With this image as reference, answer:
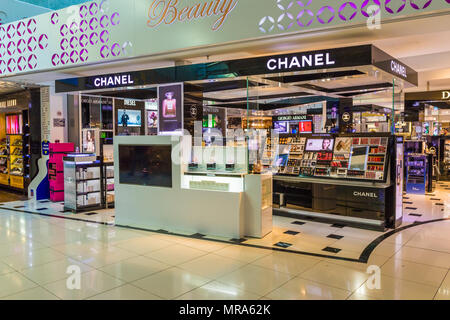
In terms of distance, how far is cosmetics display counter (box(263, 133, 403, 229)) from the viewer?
6031mm

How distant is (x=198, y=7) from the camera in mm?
6016

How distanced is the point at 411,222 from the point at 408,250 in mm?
1855

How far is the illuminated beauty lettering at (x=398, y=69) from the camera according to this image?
5785 mm

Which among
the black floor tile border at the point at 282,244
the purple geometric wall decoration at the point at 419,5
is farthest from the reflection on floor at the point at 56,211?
the purple geometric wall decoration at the point at 419,5

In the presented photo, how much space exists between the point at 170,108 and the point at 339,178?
3.41 metres

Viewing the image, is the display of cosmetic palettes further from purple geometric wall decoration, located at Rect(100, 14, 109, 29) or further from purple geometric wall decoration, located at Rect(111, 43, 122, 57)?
purple geometric wall decoration, located at Rect(100, 14, 109, 29)

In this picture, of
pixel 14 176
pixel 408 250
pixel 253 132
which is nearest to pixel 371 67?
pixel 253 132

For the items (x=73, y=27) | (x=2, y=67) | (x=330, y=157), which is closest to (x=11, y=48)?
(x=2, y=67)

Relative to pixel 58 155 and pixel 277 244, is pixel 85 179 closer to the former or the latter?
pixel 58 155

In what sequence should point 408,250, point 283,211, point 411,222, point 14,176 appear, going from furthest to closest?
point 14,176 → point 283,211 → point 411,222 → point 408,250

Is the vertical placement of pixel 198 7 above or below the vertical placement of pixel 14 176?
above

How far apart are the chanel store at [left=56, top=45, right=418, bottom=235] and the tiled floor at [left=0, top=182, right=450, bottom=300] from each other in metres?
0.43

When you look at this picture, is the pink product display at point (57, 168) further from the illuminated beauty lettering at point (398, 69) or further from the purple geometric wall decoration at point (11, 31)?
the illuminated beauty lettering at point (398, 69)
